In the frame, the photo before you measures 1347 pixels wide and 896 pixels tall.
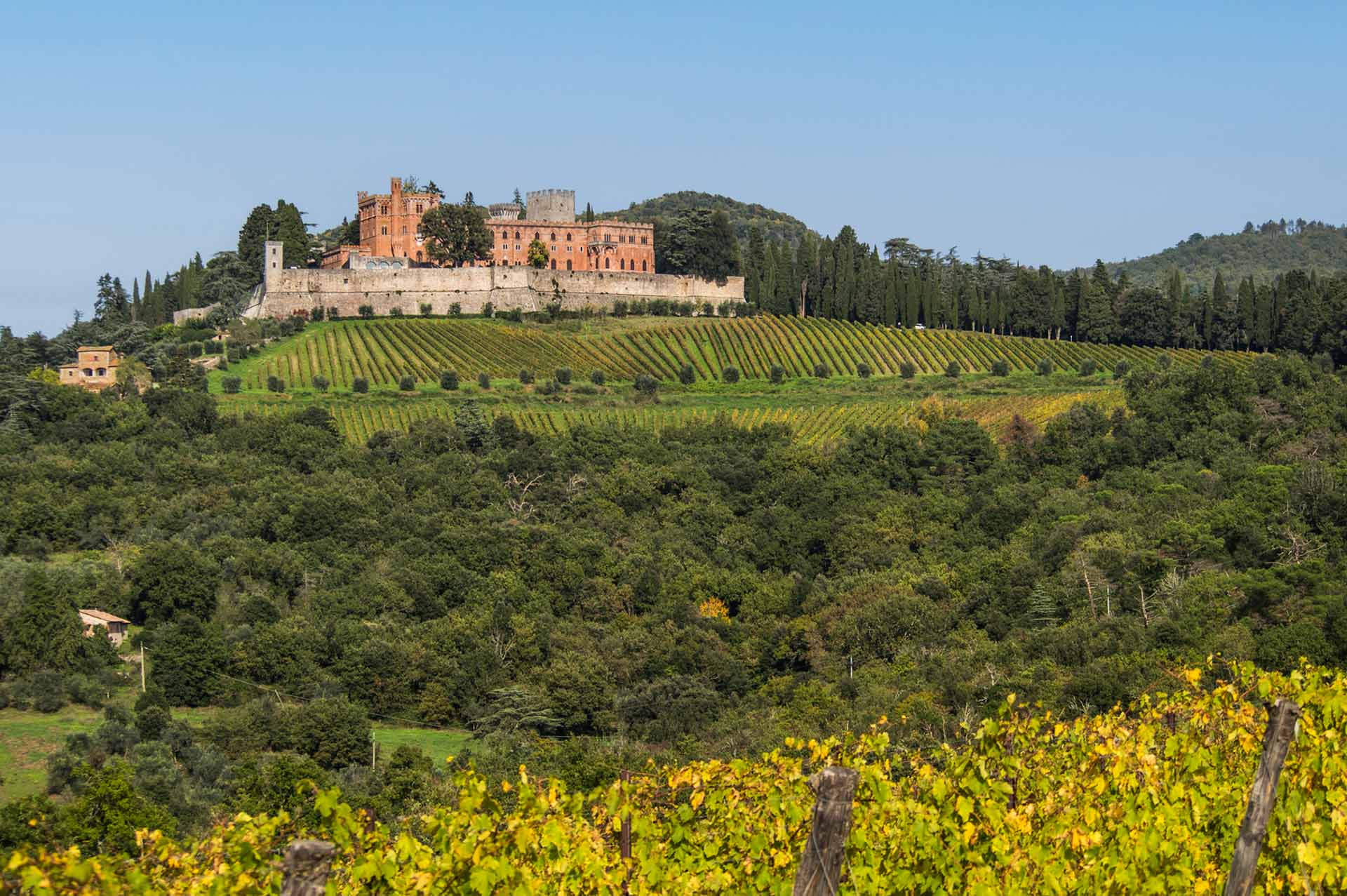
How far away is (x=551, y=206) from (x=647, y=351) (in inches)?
1055

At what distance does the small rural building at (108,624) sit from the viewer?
164 ft

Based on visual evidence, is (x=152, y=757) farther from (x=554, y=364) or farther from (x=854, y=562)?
(x=554, y=364)

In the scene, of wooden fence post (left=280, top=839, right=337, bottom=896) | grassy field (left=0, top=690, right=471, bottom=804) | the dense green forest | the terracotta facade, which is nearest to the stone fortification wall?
the terracotta facade

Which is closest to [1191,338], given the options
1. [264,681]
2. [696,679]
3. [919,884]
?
[696,679]

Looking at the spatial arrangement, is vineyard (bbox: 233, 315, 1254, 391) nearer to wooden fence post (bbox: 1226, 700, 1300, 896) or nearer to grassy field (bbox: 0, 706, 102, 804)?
grassy field (bbox: 0, 706, 102, 804)

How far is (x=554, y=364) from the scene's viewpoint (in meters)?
81.2

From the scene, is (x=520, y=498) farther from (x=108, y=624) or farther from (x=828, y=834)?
(x=828, y=834)

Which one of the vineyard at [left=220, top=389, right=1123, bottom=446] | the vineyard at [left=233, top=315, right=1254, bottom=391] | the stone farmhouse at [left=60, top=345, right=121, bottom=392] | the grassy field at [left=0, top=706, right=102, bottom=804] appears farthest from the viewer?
the vineyard at [left=233, top=315, right=1254, bottom=391]

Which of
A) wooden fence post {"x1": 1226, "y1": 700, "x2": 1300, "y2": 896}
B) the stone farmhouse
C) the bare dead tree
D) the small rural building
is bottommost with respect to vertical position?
the small rural building

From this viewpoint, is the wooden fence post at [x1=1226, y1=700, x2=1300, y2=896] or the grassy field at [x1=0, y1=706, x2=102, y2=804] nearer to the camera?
the wooden fence post at [x1=1226, y1=700, x2=1300, y2=896]

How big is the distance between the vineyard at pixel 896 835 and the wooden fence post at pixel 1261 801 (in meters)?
0.35

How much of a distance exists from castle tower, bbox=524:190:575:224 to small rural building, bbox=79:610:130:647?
60.0 m

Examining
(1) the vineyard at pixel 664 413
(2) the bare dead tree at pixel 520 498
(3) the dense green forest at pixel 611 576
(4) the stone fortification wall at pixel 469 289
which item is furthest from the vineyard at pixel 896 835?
(4) the stone fortification wall at pixel 469 289

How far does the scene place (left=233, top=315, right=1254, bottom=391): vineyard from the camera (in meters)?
79.3
